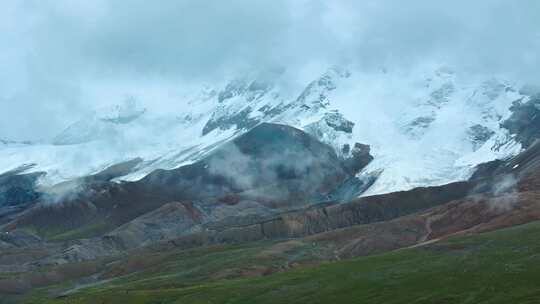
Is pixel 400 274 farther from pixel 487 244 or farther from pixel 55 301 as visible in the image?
pixel 55 301

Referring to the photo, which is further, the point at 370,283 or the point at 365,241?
the point at 365,241

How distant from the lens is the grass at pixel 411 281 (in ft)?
274

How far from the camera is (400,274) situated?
340 feet

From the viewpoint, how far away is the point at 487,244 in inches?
4756

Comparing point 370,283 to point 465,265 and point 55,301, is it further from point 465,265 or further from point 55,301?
point 55,301

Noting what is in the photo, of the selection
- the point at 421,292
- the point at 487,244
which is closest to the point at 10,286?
the point at 487,244

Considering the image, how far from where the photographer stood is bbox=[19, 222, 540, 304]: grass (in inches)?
3282

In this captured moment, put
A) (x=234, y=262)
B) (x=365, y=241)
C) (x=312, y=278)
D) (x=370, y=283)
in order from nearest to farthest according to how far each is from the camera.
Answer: (x=370, y=283) < (x=312, y=278) < (x=234, y=262) < (x=365, y=241)

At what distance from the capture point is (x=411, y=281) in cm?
9581

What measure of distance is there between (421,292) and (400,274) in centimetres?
Answer: 1601

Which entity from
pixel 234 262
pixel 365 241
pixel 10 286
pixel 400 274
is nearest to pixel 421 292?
pixel 400 274

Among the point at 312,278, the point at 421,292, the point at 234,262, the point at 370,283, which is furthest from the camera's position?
the point at 234,262

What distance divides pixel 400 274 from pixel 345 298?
1310 centimetres

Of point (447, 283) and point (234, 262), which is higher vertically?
point (234, 262)
